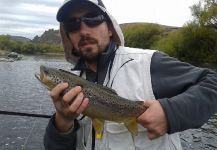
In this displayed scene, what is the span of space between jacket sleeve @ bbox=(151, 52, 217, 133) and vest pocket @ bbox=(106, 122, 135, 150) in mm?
418

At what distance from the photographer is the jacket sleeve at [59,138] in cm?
337

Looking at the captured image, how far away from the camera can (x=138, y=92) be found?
306 cm

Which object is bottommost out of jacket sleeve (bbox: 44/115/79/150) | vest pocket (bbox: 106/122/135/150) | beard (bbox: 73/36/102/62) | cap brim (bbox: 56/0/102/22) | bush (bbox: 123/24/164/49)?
bush (bbox: 123/24/164/49)

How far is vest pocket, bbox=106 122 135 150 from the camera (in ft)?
10.0

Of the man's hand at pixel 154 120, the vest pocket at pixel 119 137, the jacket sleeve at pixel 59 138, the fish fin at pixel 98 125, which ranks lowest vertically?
the jacket sleeve at pixel 59 138

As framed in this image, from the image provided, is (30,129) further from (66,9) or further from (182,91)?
(182,91)

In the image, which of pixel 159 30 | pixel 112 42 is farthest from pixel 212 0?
pixel 112 42

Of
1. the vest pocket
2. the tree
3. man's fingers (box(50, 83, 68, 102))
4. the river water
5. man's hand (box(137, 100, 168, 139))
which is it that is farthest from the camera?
the tree

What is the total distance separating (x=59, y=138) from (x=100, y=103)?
26.9 inches

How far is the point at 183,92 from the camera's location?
9.55 ft

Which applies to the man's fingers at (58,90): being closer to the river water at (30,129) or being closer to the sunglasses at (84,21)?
the sunglasses at (84,21)

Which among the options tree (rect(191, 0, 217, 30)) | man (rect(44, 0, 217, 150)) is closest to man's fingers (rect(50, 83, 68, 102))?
man (rect(44, 0, 217, 150))

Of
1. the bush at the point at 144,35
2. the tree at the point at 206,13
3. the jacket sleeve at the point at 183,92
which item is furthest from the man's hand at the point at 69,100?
the bush at the point at 144,35

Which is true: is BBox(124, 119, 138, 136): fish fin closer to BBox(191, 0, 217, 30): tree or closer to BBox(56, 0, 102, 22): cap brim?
BBox(56, 0, 102, 22): cap brim
